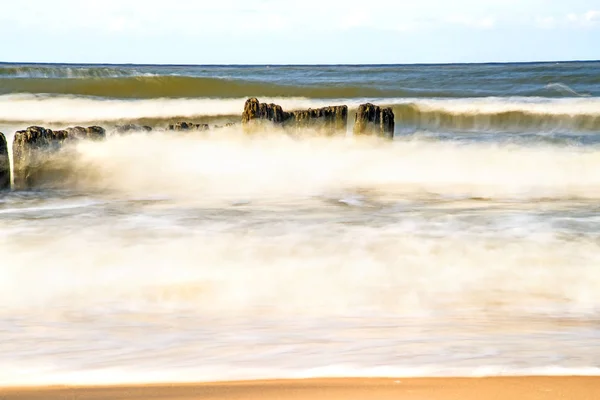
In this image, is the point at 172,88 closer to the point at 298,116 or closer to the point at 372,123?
the point at 298,116

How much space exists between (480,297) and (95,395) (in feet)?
6.57

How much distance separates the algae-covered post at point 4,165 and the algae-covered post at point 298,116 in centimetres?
251

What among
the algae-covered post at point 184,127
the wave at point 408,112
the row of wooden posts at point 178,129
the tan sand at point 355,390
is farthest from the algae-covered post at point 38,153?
the wave at point 408,112

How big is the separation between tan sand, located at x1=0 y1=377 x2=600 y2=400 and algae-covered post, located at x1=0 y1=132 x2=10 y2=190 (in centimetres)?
408

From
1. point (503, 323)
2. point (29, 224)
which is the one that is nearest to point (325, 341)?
point (503, 323)

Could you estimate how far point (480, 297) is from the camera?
161 inches

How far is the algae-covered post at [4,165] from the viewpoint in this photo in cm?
657

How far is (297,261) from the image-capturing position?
4.79 m

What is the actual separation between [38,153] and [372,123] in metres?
3.48

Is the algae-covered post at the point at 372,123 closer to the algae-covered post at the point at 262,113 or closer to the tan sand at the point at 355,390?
the algae-covered post at the point at 262,113

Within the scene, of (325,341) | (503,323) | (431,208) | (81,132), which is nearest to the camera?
(325,341)

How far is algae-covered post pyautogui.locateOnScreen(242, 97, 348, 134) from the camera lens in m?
8.71

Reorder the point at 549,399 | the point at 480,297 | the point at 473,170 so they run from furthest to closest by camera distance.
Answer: the point at 473,170
the point at 480,297
the point at 549,399

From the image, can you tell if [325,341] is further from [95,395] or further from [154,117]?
[154,117]
